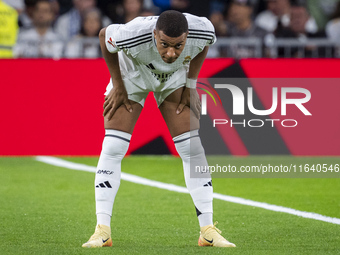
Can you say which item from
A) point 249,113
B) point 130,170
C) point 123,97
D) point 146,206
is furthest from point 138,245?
point 249,113

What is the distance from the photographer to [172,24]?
344cm

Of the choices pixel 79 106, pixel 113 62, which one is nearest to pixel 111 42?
pixel 113 62

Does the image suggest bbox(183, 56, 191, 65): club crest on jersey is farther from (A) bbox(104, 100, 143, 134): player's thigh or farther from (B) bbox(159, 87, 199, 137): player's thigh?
(A) bbox(104, 100, 143, 134): player's thigh

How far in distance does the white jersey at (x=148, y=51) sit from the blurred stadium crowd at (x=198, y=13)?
531cm

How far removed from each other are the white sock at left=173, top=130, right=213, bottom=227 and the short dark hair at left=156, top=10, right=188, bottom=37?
84cm

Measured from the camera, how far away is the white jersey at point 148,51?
3.69 metres

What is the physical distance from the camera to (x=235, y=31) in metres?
10.4

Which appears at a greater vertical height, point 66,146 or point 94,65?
point 94,65

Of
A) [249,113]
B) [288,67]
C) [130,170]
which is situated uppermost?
[288,67]

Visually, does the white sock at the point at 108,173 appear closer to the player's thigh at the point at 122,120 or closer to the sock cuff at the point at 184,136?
the player's thigh at the point at 122,120

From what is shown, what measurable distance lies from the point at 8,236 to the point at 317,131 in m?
5.49

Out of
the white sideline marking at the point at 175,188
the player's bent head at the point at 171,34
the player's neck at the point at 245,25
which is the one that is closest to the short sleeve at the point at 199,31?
the player's bent head at the point at 171,34

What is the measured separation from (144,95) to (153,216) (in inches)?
51.3

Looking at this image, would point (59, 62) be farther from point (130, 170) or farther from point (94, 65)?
point (130, 170)
